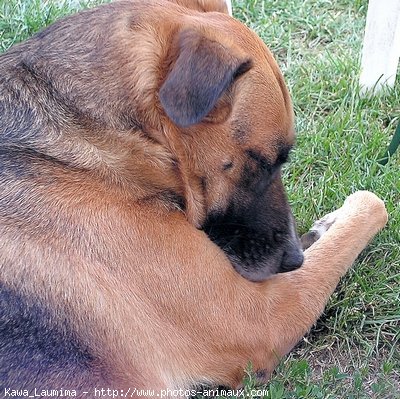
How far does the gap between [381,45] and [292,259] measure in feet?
6.05

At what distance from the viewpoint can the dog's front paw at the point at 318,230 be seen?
3.57 meters

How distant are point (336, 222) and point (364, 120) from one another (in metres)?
1.08

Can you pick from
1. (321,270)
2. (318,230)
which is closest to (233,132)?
(321,270)

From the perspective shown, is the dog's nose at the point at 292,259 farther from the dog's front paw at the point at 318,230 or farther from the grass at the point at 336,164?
the dog's front paw at the point at 318,230

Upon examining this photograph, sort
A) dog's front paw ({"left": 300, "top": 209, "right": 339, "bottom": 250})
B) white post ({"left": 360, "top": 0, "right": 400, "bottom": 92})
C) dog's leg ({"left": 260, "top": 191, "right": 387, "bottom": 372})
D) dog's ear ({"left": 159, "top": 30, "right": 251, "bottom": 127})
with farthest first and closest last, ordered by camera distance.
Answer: white post ({"left": 360, "top": 0, "right": 400, "bottom": 92}) < dog's front paw ({"left": 300, "top": 209, "right": 339, "bottom": 250}) < dog's leg ({"left": 260, "top": 191, "right": 387, "bottom": 372}) < dog's ear ({"left": 159, "top": 30, "right": 251, "bottom": 127})

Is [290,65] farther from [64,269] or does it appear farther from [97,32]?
[64,269]

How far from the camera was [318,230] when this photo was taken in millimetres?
3613

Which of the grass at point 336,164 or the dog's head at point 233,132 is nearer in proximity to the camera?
the dog's head at point 233,132

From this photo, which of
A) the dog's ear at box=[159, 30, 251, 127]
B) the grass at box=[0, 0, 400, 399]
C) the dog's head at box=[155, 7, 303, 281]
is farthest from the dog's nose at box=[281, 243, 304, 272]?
the dog's ear at box=[159, 30, 251, 127]

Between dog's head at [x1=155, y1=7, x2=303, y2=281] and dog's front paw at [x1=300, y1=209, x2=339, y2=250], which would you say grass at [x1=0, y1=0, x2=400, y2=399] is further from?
dog's head at [x1=155, y1=7, x2=303, y2=281]

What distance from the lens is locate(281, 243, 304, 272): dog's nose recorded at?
305cm

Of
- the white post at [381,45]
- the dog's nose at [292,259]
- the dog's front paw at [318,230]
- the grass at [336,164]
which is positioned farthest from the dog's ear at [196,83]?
the white post at [381,45]

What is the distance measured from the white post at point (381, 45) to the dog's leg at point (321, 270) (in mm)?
1105

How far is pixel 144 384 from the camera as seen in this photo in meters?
2.60
